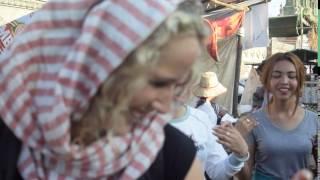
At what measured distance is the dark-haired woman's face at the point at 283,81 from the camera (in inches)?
151

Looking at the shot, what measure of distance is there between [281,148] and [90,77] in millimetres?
2662

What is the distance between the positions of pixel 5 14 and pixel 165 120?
1102cm

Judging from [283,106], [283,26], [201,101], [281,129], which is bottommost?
[283,26]

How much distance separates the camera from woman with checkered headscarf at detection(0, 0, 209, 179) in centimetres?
111

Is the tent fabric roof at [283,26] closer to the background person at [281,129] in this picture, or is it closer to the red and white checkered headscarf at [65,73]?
the background person at [281,129]

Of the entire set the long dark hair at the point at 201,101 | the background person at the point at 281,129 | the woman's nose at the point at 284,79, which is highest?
the woman's nose at the point at 284,79

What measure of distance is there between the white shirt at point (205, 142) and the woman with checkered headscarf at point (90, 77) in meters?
1.86

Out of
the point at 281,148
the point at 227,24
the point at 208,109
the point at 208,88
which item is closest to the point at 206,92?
the point at 208,88

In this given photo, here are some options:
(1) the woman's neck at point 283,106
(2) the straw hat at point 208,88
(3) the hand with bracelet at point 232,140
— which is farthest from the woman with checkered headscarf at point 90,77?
(2) the straw hat at point 208,88

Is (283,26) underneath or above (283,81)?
underneath

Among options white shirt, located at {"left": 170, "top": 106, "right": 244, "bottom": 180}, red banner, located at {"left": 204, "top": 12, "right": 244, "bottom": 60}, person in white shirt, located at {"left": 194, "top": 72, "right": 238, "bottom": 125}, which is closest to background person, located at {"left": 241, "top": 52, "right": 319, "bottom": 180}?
white shirt, located at {"left": 170, "top": 106, "right": 244, "bottom": 180}

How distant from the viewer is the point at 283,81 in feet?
12.6

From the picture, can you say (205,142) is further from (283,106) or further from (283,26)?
(283,26)

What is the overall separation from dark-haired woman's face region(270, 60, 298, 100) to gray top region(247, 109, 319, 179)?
0.25m
